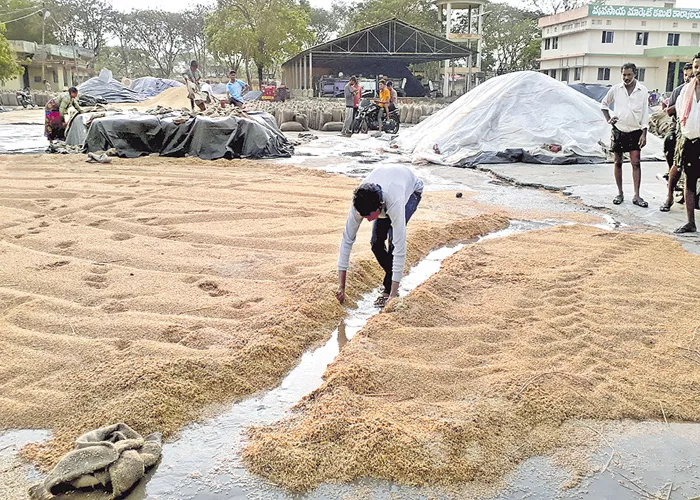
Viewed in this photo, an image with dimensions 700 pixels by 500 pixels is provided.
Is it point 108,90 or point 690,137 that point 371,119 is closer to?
point 690,137

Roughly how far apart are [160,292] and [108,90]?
27.5 meters

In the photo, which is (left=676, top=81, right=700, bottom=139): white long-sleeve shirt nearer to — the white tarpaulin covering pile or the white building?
the white tarpaulin covering pile

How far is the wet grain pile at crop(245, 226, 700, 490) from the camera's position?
2.38 meters

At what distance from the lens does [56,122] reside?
12.3 metres

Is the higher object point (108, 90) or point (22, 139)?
point (108, 90)

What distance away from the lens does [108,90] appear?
28.4 m

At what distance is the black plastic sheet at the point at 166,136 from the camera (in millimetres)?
11359

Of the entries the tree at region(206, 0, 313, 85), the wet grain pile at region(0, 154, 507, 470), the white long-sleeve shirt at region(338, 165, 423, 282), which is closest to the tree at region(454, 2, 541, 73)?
the tree at region(206, 0, 313, 85)

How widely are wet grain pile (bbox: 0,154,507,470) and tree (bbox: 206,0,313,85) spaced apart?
28550 millimetres

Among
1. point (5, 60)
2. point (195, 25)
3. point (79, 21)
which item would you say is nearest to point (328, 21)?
point (195, 25)

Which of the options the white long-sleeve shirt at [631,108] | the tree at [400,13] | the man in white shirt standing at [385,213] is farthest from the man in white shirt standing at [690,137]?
the tree at [400,13]

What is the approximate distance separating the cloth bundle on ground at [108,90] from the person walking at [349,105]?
15774 mm

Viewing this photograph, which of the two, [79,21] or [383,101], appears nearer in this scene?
[383,101]

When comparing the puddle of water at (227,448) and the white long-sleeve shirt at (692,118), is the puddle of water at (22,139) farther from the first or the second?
the white long-sleeve shirt at (692,118)
